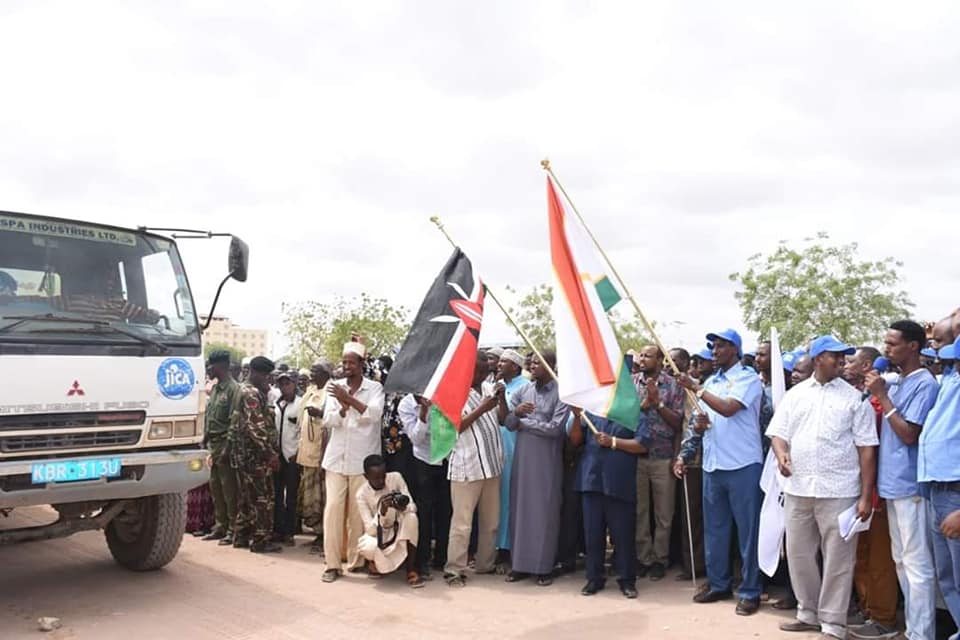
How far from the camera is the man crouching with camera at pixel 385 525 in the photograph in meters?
6.75

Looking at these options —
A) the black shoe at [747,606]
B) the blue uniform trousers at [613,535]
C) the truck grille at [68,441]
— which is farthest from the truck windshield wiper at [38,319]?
the black shoe at [747,606]

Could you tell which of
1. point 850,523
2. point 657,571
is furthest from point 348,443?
point 850,523

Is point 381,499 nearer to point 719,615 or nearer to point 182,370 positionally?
point 182,370

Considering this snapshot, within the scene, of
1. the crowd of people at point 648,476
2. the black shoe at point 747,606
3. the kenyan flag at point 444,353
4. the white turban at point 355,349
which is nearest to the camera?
the crowd of people at point 648,476

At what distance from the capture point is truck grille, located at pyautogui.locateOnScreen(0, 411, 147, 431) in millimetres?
5195

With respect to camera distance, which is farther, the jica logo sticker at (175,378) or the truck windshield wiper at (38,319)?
the jica logo sticker at (175,378)

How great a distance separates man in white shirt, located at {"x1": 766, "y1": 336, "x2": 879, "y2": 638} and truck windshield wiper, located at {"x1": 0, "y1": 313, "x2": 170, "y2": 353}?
173 inches

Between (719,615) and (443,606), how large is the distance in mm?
2005

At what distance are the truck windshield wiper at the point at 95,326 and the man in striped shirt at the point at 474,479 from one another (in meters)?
2.51

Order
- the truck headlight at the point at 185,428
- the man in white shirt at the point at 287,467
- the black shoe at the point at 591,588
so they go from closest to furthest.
Answer: the truck headlight at the point at 185,428 → the black shoe at the point at 591,588 → the man in white shirt at the point at 287,467

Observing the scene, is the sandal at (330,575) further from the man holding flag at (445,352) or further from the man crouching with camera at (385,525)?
the man holding flag at (445,352)

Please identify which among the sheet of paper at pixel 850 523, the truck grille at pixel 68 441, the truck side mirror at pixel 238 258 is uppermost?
the truck side mirror at pixel 238 258

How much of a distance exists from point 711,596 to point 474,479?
6.80 ft

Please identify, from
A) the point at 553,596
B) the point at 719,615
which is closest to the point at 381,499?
the point at 553,596
